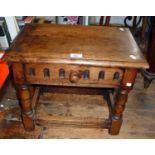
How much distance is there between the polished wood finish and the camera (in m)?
0.87

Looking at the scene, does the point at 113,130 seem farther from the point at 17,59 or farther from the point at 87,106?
the point at 17,59

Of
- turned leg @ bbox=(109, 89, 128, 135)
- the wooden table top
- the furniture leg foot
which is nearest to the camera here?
the wooden table top

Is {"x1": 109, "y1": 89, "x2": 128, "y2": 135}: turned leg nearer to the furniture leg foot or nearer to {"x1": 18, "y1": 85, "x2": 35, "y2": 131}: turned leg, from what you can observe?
the furniture leg foot

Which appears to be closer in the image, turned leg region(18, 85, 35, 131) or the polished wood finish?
the polished wood finish

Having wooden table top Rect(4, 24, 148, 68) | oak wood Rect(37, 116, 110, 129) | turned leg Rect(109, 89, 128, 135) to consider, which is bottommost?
oak wood Rect(37, 116, 110, 129)

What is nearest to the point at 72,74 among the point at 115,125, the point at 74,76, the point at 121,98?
the point at 74,76

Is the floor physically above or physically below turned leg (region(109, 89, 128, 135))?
below

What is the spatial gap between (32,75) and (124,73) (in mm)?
437

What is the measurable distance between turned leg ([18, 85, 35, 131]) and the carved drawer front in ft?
0.24

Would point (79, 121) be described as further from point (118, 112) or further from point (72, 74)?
point (72, 74)

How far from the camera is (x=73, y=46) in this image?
0.97 m

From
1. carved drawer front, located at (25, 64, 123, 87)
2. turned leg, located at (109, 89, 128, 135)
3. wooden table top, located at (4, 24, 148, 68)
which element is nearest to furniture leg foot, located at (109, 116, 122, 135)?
turned leg, located at (109, 89, 128, 135)

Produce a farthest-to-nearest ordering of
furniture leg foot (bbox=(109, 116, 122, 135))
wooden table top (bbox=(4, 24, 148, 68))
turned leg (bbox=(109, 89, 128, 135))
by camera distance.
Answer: furniture leg foot (bbox=(109, 116, 122, 135)) < turned leg (bbox=(109, 89, 128, 135)) < wooden table top (bbox=(4, 24, 148, 68))
